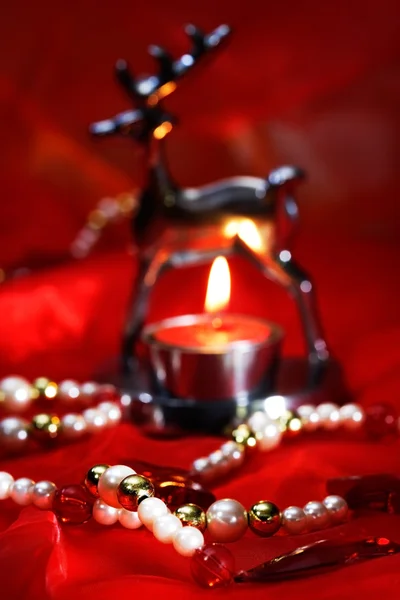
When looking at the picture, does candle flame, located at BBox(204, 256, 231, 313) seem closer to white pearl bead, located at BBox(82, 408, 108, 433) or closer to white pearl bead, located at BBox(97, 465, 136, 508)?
Answer: white pearl bead, located at BBox(82, 408, 108, 433)

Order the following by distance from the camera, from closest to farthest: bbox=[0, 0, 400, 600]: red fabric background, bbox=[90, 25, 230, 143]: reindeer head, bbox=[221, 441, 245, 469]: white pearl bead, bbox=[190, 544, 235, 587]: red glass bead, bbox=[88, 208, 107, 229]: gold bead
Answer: bbox=[190, 544, 235, 587]: red glass bead < bbox=[221, 441, 245, 469]: white pearl bead < bbox=[90, 25, 230, 143]: reindeer head < bbox=[0, 0, 400, 600]: red fabric background < bbox=[88, 208, 107, 229]: gold bead

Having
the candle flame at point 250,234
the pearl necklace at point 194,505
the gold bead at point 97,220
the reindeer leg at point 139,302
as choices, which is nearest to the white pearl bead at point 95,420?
the pearl necklace at point 194,505

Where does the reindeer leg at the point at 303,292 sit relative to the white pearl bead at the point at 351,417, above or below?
above

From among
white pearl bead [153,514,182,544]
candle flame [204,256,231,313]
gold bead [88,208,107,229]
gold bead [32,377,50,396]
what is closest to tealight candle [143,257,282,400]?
candle flame [204,256,231,313]

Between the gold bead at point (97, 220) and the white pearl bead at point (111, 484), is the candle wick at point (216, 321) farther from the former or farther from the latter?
the gold bead at point (97, 220)

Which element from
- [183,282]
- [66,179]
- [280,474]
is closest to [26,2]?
[66,179]

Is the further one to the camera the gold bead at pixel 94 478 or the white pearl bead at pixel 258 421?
the white pearl bead at pixel 258 421

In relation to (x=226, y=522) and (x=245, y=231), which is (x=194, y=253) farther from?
(x=226, y=522)
